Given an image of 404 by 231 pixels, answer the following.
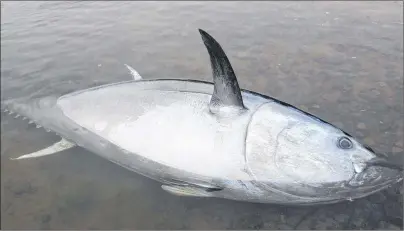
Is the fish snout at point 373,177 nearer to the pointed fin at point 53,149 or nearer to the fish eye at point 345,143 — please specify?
the fish eye at point 345,143

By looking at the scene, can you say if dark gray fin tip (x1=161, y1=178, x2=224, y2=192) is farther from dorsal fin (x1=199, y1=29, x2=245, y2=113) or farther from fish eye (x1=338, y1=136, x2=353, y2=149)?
fish eye (x1=338, y1=136, x2=353, y2=149)

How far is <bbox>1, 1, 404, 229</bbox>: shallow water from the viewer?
3279mm

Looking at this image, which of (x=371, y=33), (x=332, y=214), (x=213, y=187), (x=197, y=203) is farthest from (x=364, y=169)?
(x=371, y=33)

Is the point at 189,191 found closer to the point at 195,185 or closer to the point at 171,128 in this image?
the point at 195,185

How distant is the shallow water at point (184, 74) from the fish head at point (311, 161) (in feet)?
1.54

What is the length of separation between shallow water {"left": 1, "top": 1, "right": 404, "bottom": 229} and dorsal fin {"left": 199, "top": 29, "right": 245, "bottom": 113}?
3.07 ft

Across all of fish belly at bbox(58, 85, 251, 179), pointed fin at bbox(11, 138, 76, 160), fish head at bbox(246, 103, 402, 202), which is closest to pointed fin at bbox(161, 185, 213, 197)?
fish belly at bbox(58, 85, 251, 179)

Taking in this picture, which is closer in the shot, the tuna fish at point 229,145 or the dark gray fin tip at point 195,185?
the tuna fish at point 229,145

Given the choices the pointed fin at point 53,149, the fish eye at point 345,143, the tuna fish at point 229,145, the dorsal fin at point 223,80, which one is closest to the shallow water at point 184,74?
the pointed fin at point 53,149

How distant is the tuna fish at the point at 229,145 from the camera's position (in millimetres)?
2736

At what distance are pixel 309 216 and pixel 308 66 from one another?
246 centimetres

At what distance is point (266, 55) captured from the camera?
5348mm

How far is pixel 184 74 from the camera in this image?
505 centimetres

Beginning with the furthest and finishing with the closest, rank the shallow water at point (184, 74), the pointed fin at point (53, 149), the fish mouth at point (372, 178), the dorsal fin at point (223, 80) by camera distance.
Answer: the pointed fin at point (53, 149)
the shallow water at point (184, 74)
the dorsal fin at point (223, 80)
the fish mouth at point (372, 178)
